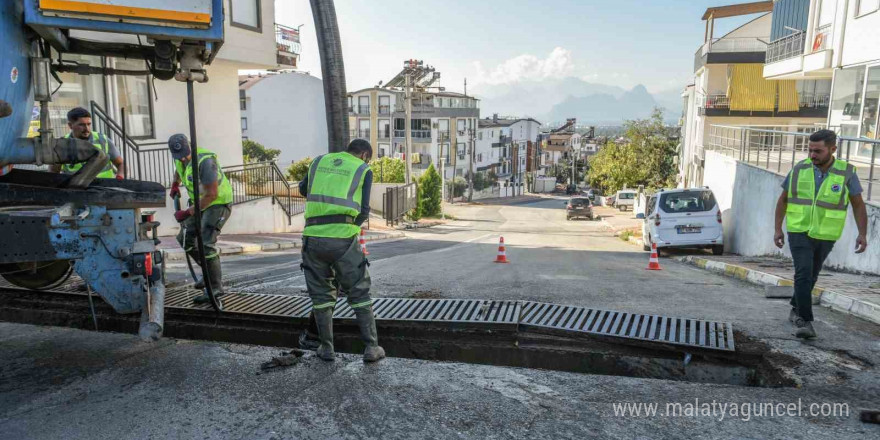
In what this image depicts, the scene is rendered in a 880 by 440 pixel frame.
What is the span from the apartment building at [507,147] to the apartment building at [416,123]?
805 centimetres

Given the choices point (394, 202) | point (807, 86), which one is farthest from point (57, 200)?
point (807, 86)

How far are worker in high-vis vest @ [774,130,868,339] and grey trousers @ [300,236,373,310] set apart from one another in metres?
3.74

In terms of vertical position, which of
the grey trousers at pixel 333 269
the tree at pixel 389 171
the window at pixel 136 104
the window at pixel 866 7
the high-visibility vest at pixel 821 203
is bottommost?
the tree at pixel 389 171

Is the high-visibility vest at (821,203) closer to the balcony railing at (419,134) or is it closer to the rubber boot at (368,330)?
the rubber boot at (368,330)

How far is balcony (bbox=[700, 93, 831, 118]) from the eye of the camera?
32.1 m

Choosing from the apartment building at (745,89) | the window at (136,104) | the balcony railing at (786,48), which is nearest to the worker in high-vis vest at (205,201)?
the window at (136,104)

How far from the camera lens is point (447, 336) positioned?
5.36 meters

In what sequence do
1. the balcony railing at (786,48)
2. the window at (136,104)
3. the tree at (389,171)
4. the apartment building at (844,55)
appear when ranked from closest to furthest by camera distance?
the window at (136,104)
the apartment building at (844,55)
the balcony railing at (786,48)
the tree at (389,171)

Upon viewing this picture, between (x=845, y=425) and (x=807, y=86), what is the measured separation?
34.3 m

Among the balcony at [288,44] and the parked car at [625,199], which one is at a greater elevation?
the balcony at [288,44]

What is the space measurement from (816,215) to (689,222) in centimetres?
924

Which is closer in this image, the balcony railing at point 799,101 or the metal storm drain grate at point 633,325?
the metal storm drain grate at point 633,325

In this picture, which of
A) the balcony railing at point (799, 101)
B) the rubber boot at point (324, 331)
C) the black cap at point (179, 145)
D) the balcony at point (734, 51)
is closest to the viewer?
the rubber boot at point (324, 331)

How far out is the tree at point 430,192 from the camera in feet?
130
